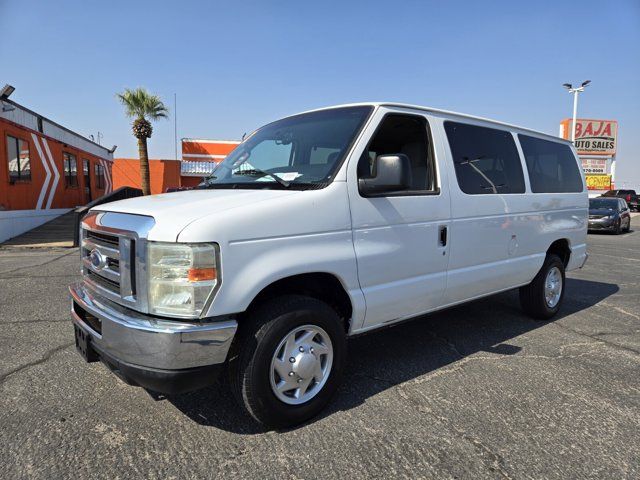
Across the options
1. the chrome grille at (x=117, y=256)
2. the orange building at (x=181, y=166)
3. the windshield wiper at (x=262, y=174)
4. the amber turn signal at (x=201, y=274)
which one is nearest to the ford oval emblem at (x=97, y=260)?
the chrome grille at (x=117, y=256)

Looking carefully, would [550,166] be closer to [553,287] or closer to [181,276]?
[553,287]

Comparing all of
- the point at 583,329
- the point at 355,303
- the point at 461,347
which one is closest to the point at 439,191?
the point at 355,303

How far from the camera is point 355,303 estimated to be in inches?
117

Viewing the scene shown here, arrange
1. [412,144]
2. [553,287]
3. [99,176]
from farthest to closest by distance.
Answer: [99,176] < [553,287] < [412,144]

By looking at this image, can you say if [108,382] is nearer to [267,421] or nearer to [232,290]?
[267,421]

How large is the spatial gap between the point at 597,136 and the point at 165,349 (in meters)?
49.1

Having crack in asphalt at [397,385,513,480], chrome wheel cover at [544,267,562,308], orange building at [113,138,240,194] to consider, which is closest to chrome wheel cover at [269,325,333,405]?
crack in asphalt at [397,385,513,480]

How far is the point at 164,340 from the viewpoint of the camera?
2.26 m

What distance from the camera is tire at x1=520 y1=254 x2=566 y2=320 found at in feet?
16.3

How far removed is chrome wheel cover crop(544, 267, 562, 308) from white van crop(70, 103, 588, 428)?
110 centimetres

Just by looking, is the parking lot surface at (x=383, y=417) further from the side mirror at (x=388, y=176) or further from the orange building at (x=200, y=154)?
the orange building at (x=200, y=154)

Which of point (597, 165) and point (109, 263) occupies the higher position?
point (597, 165)

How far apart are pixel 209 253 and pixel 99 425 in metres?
1.44

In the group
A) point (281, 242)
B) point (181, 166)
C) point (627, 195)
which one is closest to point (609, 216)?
point (281, 242)
